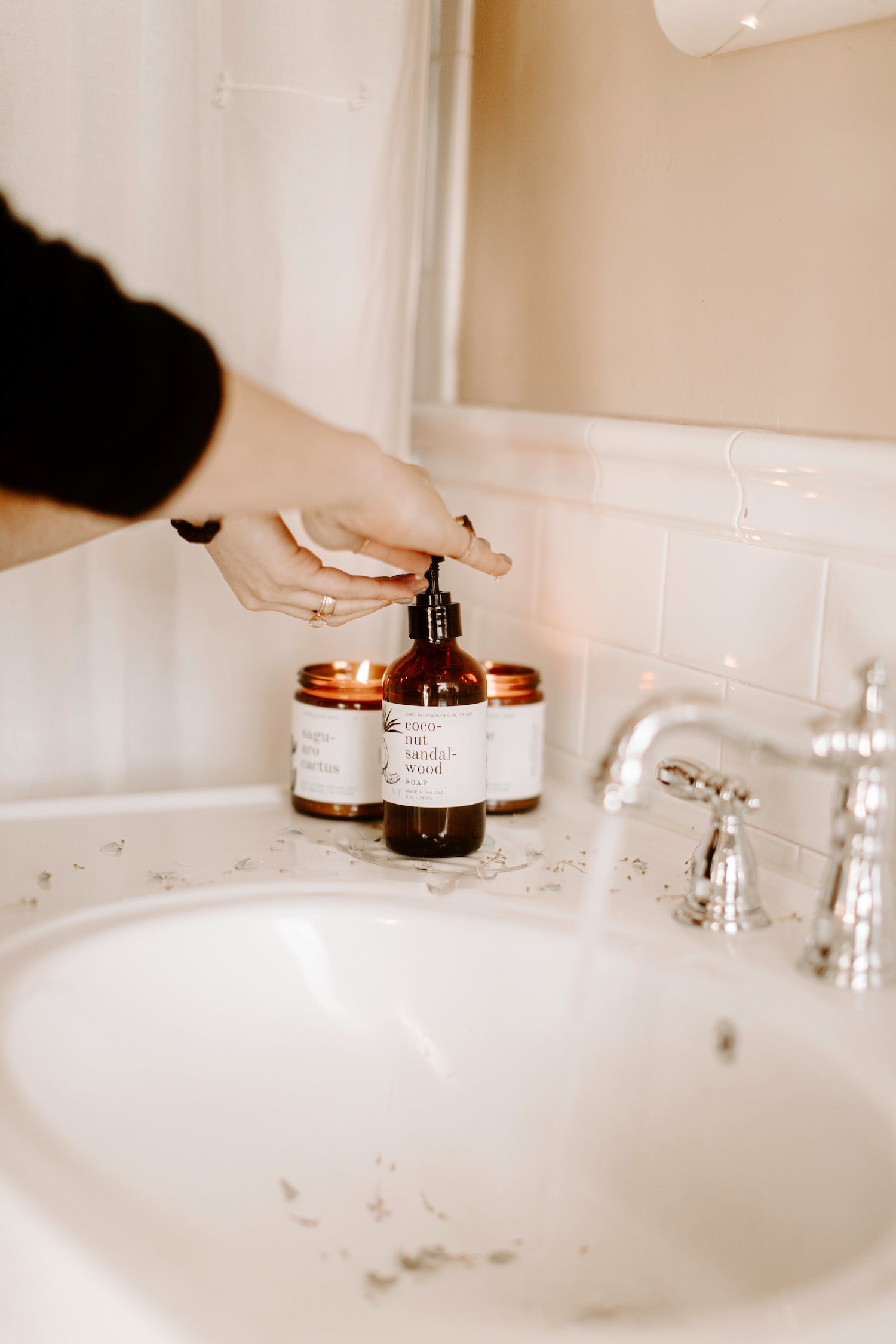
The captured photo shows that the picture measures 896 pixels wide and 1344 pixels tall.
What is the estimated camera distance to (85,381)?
0.56m

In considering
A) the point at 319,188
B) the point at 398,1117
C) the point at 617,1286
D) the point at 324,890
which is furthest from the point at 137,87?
the point at 617,1286

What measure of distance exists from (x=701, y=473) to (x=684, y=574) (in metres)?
0.07

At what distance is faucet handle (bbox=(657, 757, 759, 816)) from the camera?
670mm

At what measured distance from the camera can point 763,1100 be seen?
591 mm

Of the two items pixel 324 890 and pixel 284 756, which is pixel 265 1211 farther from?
pixel 284 756

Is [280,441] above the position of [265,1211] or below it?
above

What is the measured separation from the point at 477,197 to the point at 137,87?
0.31 meters

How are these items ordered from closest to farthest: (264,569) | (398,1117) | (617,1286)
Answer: (617,1286) → (398,1117) → (264,569)

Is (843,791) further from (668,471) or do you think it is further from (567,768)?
(567,768)

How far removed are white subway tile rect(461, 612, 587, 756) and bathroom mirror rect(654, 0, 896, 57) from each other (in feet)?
1.40

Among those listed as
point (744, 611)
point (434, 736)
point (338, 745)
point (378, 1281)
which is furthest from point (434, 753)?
point (378, 1281)

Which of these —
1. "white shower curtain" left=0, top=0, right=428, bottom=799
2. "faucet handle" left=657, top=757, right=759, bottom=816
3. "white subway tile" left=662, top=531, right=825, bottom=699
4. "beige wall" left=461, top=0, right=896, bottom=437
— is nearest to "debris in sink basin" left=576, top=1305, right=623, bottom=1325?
"faucet handle" left=657, top=757, right=759, bottom=816

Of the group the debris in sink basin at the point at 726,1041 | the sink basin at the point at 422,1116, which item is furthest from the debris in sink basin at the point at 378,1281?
the debris in sink basin at the point at 726,1041

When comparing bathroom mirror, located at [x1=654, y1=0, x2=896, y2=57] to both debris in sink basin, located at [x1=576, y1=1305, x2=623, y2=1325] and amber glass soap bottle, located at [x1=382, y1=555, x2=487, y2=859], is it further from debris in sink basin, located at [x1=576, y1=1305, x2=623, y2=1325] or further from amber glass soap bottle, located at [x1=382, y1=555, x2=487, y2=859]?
debris in sink basin, located at [x1=576, y1=1305, x2=623, y2=1325]
